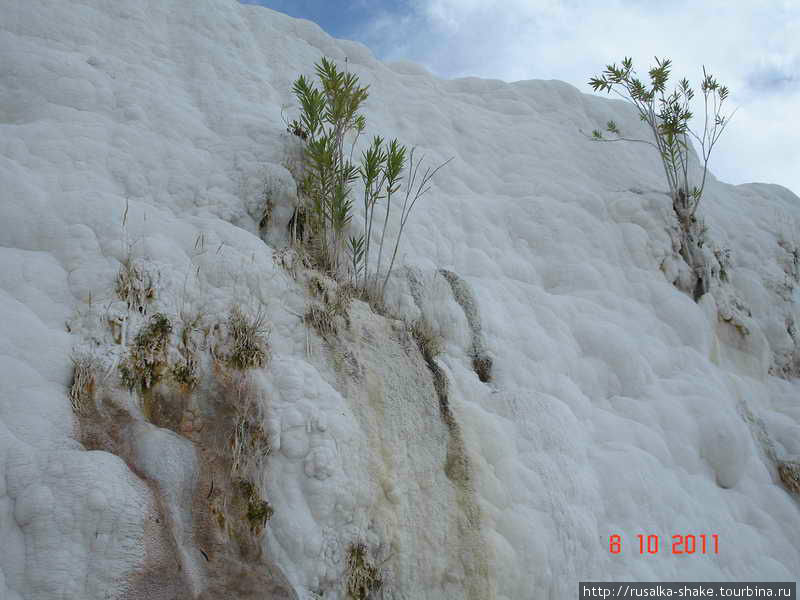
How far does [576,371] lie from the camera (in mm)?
5832

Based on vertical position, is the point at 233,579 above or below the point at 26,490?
below

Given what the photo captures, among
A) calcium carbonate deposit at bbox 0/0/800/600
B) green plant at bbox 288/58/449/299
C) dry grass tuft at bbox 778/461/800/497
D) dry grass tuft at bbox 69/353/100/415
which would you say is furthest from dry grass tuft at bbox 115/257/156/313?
dry grass tuft at bbox 778/461/800/497

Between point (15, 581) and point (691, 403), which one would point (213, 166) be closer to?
point (15, 581)

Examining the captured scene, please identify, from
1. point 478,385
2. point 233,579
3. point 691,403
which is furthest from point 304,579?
point 691,403

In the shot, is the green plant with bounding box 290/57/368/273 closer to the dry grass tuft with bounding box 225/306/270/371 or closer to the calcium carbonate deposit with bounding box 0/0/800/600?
the calcium carbonate deposit with bounding box 0/0/800/600

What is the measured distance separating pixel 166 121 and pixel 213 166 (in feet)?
2.38

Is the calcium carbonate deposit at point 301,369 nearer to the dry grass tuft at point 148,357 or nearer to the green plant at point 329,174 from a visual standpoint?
the dry grass tuft at point 148,357

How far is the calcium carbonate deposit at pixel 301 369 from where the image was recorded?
9.54ft
